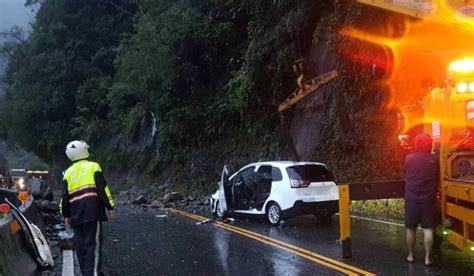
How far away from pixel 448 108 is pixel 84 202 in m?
5.12

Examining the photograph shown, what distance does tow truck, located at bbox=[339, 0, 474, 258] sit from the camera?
24.4 feet

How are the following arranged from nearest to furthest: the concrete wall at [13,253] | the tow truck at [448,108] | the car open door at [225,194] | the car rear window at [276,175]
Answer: the concrete wall at [13,253] < the tow truck at [448,108] < the car rear window at [276,175] < the car open door at [225,194]

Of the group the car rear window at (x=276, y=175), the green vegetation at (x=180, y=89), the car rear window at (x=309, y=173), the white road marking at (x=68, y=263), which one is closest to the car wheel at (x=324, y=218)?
the car rear window at (x=309, y=173)

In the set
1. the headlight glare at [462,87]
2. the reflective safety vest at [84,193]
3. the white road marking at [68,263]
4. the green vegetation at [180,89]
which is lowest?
the white road marking at [68,263]

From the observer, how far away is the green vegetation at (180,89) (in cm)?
1927

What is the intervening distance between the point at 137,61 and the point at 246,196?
17889 millimetres

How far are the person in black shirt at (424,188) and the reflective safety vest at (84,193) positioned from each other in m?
4.21

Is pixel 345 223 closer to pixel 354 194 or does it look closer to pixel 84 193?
pixel 354 194

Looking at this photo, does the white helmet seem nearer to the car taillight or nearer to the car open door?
the car taillight

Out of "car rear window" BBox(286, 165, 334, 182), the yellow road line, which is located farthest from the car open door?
"car rear window" BBox(286, 165, 334, 182)

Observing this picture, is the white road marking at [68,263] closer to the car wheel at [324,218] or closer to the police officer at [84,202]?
the police officer at [84,202]

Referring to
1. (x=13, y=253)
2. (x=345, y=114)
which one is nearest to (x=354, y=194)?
(x=13, y=253)

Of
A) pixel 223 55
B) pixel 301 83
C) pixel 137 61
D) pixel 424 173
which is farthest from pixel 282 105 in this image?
pixel 424 173

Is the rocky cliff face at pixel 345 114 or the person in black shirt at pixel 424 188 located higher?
the rocky cliff face at pixel 345 114
